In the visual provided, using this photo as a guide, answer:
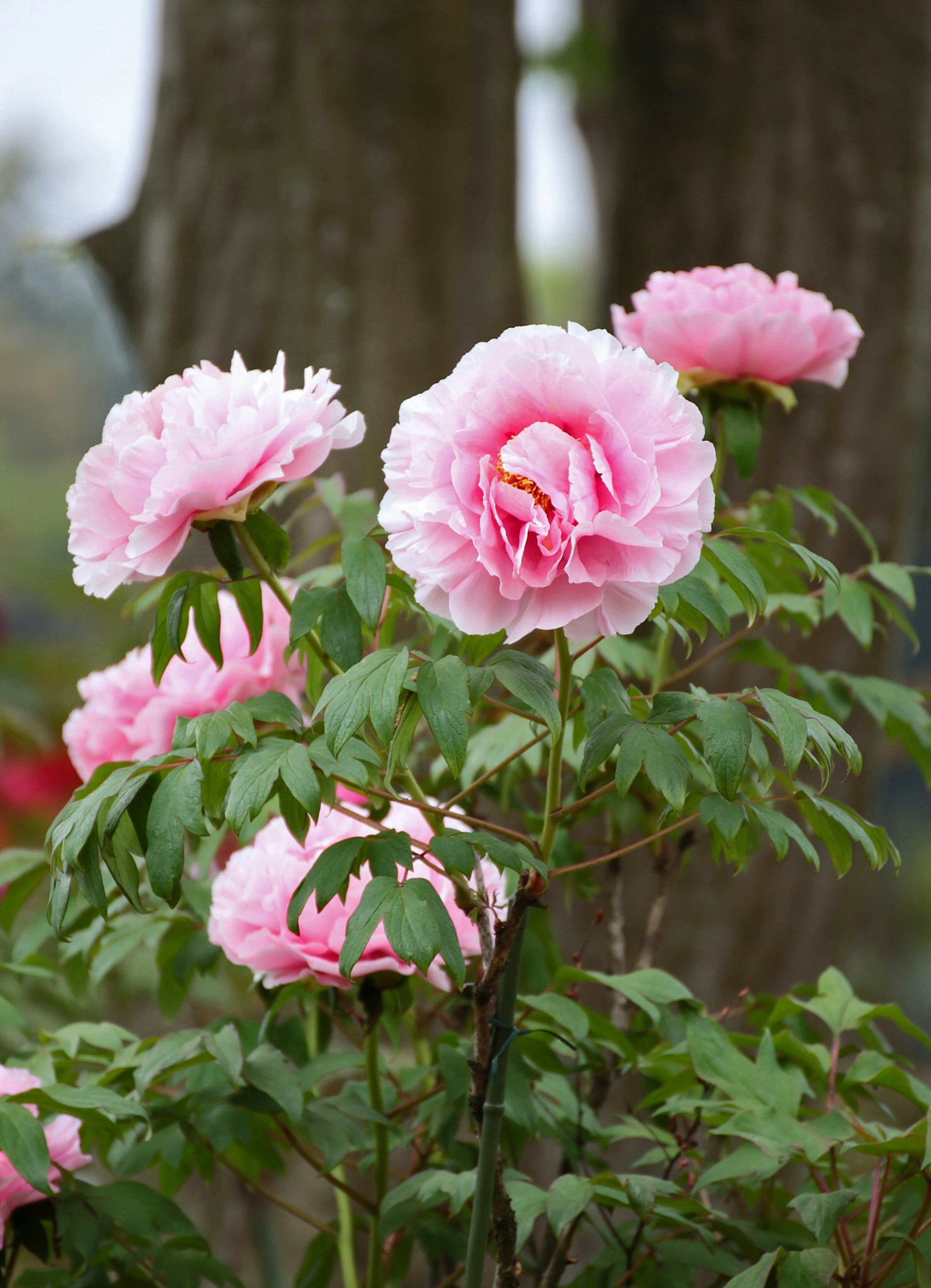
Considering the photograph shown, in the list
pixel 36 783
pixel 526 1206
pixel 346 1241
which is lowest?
pixel 36 783

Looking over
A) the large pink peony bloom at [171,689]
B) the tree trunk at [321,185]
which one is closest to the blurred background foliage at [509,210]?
the tree trunk at [321,185]

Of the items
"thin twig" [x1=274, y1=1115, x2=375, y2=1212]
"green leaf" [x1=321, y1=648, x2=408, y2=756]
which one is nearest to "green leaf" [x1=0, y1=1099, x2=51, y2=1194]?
"thin twig" [x1=274, y1=1115, x2=375, y2=1212]

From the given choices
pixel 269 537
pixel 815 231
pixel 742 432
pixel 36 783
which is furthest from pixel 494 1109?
pixel 36 783

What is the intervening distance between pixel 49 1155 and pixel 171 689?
0.72 feet

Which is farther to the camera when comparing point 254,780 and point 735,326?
point 735,326

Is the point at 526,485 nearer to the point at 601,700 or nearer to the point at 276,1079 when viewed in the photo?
the point at 601,700

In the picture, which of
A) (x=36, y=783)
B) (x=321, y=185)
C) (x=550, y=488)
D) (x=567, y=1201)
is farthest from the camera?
(x=36, y=783)

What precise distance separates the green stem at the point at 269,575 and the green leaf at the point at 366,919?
76 mm

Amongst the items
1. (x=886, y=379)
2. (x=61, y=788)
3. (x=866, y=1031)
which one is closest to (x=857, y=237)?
(x=886, y=379)

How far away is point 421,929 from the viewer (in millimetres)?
394

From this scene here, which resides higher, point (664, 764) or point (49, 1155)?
point (664, 764)

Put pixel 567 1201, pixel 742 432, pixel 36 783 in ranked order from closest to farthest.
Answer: pixel 567 1201, pixel 742 432, pixel 36 783

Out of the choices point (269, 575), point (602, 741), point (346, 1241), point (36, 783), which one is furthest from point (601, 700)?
point (36, 783)

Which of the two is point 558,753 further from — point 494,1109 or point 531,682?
point 494,1109
